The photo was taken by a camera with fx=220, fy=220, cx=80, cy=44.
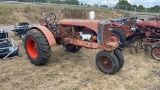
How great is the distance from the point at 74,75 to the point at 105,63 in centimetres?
84

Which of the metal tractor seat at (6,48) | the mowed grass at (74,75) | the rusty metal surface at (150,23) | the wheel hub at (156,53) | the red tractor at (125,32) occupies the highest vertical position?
the rusty metal surface at (150,23)

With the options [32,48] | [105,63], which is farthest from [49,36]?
[105,63]

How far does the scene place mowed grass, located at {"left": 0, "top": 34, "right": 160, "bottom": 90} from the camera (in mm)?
4859

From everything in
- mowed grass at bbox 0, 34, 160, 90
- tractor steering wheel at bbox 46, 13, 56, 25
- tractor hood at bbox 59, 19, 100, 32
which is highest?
tractor steering wheel at bbox 46, 13, 56, 25

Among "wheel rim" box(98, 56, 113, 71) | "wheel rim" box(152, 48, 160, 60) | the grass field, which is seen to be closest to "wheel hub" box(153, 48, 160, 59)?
"wheel rim" box(152, 48, 160, 60)

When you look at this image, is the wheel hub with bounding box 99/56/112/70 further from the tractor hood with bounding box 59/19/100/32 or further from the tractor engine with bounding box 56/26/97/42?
the tractor hood with bounding box 59/19/100/32

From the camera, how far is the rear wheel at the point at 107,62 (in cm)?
535

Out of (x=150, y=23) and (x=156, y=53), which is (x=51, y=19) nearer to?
(x=156, y=53)

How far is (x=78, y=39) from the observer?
6.24 metres

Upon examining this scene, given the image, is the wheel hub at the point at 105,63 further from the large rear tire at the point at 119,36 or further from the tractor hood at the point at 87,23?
the large rear tire at the point at 119,36

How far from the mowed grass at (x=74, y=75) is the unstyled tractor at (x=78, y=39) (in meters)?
0.28

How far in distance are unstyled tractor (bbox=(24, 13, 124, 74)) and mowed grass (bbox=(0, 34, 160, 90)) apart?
28 centimetres

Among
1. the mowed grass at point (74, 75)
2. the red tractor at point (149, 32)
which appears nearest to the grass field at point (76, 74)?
the mowed grass at point (74, 75)

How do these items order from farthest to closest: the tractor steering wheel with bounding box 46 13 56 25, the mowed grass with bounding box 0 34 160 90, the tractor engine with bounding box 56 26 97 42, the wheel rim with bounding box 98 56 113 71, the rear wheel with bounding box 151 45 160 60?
1. the rear wheel with bounding box 151 45 160 60
2. the tractor steering wheel with bounding box 46 13 56 25
3. the tractor engine with bounding box 56 26 97 42
4. the wheel rim with bounding box 98 56 113 71
5. the mowed grass with bounding box 0 34 160 90
